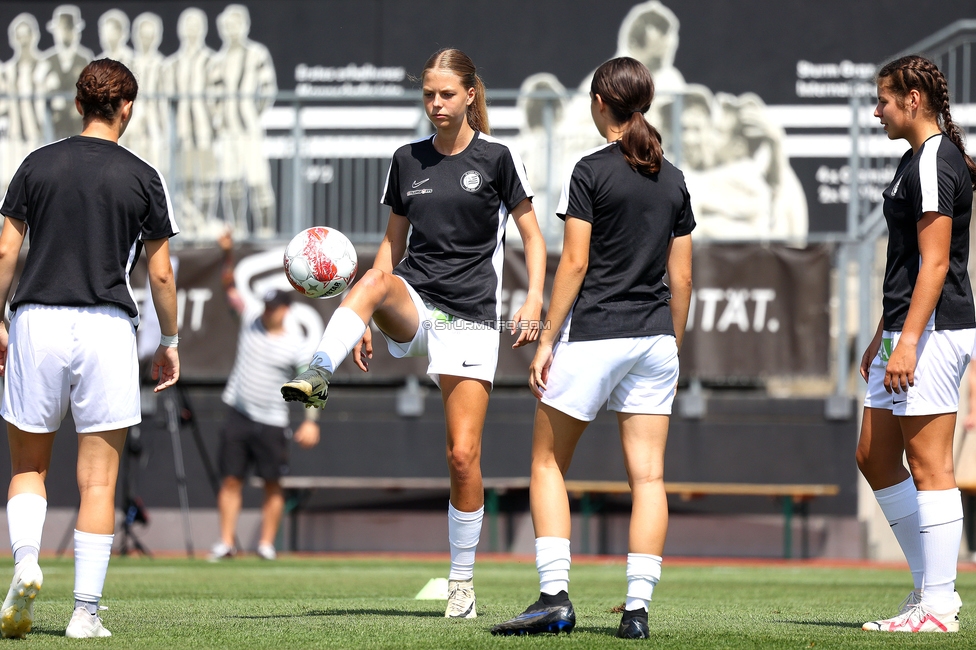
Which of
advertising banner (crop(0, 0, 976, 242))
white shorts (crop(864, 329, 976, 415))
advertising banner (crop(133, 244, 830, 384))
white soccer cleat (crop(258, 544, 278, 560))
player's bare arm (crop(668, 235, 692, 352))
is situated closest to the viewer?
player's bare arm (crop(668, 235, 692, 352))

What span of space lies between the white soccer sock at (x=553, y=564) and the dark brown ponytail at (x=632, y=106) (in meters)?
1.42

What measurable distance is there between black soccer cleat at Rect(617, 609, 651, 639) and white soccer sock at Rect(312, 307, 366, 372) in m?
1.44

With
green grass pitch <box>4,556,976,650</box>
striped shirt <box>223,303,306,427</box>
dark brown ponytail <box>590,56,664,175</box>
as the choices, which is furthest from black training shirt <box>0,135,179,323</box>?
striped shirt <box>223,303,306,427</box>

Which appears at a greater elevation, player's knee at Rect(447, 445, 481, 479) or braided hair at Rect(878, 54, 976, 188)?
braided hair at Rect(878, 54, 976, 188)

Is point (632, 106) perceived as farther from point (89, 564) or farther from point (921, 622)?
point (89, 564)

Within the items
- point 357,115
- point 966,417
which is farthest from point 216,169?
point 966,417

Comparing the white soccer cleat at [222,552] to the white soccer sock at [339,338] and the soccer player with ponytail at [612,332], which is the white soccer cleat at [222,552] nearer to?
the white soccer sock at [339,338]

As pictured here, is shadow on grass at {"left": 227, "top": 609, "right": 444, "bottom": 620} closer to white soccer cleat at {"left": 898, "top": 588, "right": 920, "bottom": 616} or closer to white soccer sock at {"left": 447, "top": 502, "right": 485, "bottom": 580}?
white soccer sock at {"left": 447, "top": 502, "right": 485, "bottom": 580}

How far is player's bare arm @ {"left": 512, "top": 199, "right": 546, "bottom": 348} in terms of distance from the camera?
17.0 feet

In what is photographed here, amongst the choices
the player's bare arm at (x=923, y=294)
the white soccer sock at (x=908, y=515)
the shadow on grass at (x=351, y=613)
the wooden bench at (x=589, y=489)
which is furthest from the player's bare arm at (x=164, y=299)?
the wooden bench at (x=589, y=489)

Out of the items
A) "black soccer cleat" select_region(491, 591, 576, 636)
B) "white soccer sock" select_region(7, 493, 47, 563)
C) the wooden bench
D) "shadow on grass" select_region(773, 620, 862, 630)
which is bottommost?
the wooden bench

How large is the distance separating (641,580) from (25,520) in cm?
230

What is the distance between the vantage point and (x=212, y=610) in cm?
600

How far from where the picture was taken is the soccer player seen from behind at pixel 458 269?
212 inches
